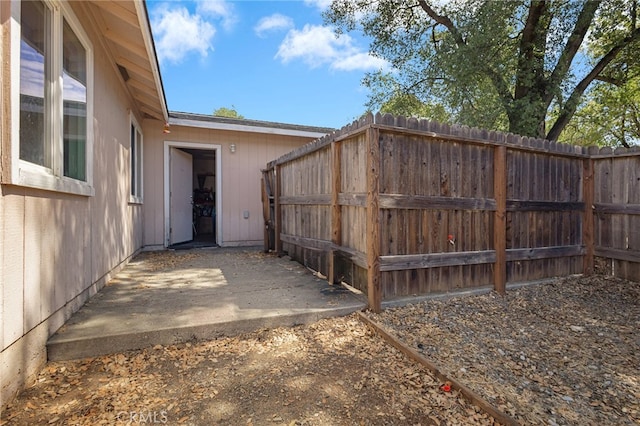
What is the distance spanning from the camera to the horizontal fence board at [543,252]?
3945 mm

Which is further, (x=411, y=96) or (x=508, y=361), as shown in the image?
(x=411, y=96)

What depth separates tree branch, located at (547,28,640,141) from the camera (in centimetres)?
662

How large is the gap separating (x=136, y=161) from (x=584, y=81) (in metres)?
10.1

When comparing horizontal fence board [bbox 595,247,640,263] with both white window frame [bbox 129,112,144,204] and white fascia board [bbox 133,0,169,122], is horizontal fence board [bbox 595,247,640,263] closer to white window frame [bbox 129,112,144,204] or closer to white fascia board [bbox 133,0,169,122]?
white fascia board [bbox 133,0,169,122]

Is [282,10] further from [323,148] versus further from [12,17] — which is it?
[12,17]

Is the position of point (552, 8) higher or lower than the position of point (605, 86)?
higher

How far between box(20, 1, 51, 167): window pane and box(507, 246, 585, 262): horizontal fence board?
4.74 meters

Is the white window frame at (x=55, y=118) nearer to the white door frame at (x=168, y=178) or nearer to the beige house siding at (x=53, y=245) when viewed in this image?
the beige house siding at (x=53, y=245)

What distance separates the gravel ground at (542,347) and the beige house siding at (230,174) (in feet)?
16.2

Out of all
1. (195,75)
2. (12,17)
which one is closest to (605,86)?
(12,17)

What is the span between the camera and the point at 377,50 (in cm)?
870

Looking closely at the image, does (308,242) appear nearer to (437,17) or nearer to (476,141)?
(476,141)

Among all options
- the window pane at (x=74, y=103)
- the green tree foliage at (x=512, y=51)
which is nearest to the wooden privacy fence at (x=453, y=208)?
the window pane at (x=74, y=103)

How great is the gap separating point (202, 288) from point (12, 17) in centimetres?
269
